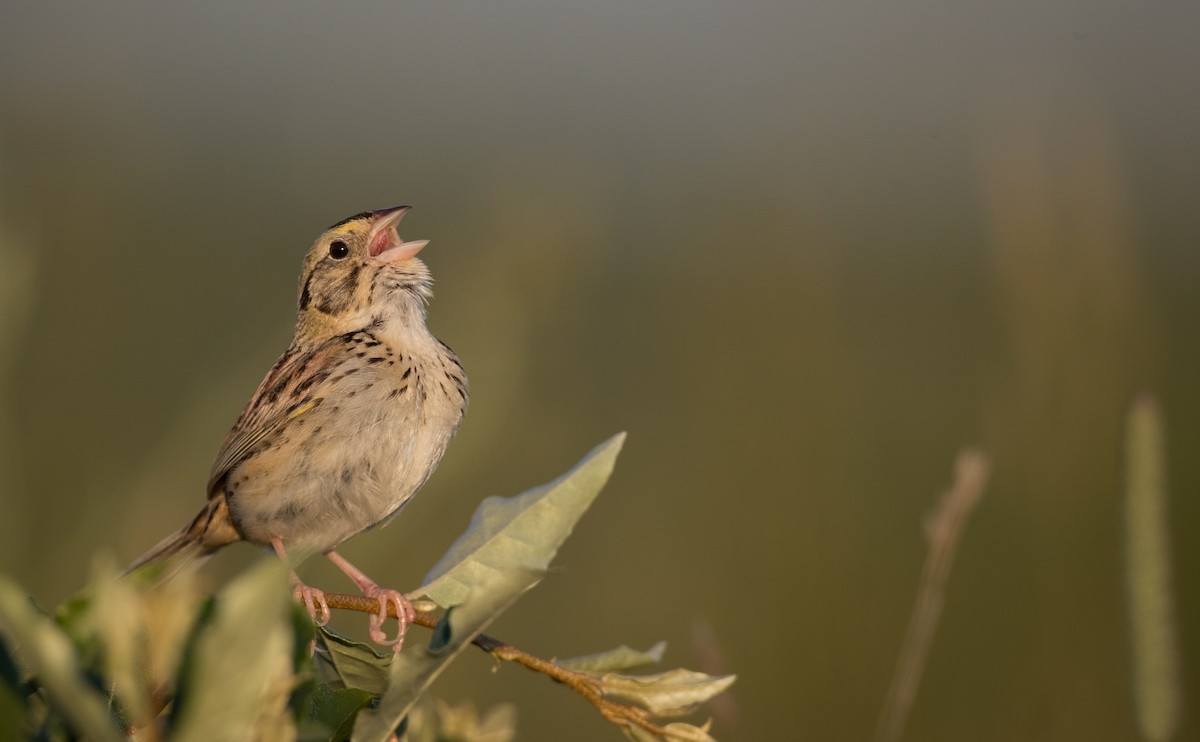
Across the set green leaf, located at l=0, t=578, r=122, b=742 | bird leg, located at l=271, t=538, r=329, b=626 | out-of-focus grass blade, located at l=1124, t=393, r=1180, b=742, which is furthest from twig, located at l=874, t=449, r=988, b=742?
green leaf, located at l=0, t=578, r=122, b=742

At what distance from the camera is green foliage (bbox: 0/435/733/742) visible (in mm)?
628

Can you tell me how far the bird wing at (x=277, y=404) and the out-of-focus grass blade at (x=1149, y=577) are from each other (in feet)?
5.44

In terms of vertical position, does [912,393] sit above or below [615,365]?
below

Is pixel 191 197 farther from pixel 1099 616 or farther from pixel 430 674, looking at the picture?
pixel 430 674

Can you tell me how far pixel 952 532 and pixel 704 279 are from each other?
352 centimetres

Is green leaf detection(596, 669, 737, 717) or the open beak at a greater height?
the open beak

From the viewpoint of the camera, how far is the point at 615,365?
7.48 m

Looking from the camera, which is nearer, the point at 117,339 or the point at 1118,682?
the point at 1118,682

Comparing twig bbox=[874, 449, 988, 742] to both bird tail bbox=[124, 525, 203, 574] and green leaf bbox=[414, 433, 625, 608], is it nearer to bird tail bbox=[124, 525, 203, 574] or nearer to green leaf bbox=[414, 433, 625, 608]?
green leaf bbox=[414, 433, 625, 608]

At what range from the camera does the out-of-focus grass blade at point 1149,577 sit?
179 centimetres

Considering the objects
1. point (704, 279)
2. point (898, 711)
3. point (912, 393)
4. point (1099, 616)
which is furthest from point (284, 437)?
point (912, 393)

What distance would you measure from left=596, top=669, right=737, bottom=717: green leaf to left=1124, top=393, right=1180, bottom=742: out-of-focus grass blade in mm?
922

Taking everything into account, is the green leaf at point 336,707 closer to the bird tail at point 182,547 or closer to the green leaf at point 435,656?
the green leaf at point 435,656

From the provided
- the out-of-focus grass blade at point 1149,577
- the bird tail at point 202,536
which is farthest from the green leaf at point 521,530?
the bird tail at point 202,536
